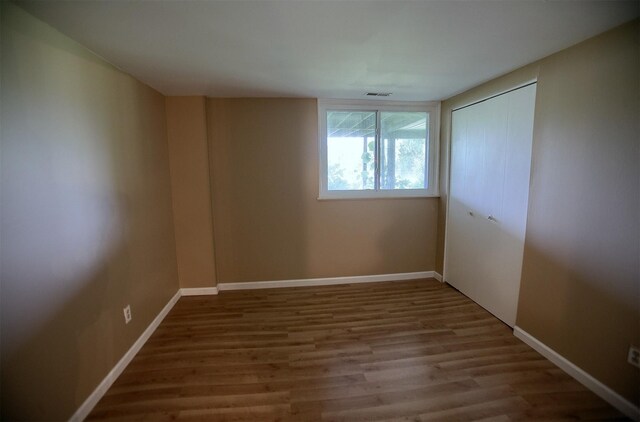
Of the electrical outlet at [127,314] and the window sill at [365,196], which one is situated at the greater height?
the window sill at [365,196]

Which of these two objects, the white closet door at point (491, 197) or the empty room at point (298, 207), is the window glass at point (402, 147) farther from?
the white closet door at point (491, 197)

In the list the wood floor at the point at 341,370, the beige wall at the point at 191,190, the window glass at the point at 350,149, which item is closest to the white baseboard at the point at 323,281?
the beige wall at the point at 191,190

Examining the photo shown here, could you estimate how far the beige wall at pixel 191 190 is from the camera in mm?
2852

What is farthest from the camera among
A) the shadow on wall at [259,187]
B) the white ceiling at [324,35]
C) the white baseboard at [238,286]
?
the shadow on wall at [259,187]

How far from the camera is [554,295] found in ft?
6.38

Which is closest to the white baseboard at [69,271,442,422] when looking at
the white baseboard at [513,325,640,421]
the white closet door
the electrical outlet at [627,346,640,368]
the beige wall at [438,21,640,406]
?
the white closet door

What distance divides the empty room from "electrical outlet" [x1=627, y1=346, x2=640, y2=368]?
6 centimetres

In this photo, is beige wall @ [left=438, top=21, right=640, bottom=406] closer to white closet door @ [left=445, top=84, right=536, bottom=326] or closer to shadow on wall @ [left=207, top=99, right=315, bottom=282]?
white closet door @ [left=445, top=84, right=536, bottom=326]

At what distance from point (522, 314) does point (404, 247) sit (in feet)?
4.66

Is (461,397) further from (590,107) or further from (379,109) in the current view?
(379,109)

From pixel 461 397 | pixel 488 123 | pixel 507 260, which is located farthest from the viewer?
pixel 488 123

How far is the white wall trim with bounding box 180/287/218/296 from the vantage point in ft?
10.2

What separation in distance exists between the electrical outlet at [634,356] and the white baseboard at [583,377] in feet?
0.80

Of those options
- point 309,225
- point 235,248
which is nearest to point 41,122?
point 235,248
